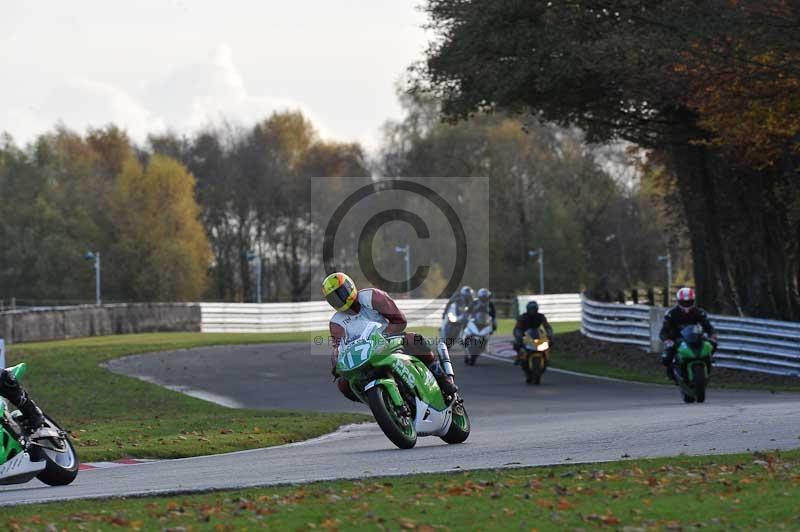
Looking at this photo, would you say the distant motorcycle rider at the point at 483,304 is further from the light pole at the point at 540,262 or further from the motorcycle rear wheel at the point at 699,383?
the light pole at the point at 540,262

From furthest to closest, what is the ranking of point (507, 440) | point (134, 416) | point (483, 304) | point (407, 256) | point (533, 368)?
point (407, 256)
point (483, 304)
point (533, 368)
point (134, 416)
point (507, 440)

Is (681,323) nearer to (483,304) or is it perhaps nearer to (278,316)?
(483,304)

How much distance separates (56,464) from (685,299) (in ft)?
36.9

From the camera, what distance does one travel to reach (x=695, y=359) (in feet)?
67.2

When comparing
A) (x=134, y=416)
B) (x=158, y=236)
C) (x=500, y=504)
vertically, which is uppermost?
(x=158, y=236)

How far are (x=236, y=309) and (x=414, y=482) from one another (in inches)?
1778

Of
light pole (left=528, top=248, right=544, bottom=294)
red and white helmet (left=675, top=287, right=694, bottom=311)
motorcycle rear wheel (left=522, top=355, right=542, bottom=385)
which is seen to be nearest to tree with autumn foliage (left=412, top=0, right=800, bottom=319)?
motorcycle rear wheel (left=522, top=355, right=542, bottom=385)

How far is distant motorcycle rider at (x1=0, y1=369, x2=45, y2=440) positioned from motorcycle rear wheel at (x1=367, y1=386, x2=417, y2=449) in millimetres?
2981

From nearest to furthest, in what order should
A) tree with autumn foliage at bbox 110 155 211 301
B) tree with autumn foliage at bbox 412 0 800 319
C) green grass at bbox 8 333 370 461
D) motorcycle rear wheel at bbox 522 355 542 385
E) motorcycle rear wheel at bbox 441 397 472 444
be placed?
1. motorcycle rear wheel at bbox 441 397 472 444
2. green grass at bbox 8 333 370 461
3. motorcycle rear wheel at bbox 522 355 542 385
4. tree with autumn foliage at bbox 412 0 800 319
5. tree with autumn foliage at bbox 110 155 211 301

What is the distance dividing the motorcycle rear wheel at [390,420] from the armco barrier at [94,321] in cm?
3414

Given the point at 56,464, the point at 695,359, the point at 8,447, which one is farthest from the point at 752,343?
the point at 8,447

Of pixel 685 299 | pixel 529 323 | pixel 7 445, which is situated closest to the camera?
pixel 7 445

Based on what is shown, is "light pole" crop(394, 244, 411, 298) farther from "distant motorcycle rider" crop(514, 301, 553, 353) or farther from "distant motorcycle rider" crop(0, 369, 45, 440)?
"distant motorcycle rider" crop(0, 369, 45, 440)

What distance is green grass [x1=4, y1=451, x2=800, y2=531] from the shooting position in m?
8.77
